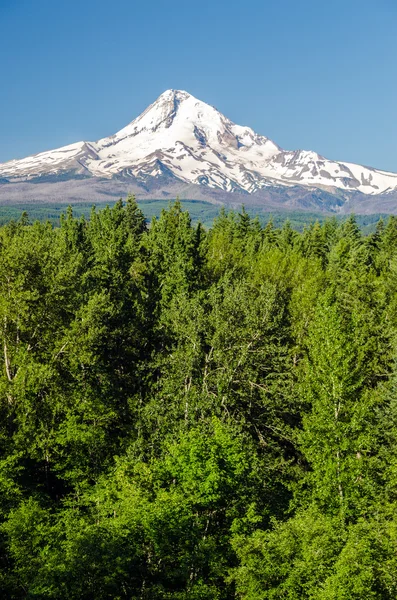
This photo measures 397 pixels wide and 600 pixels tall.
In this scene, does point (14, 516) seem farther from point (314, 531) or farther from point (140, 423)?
point (314, 531)

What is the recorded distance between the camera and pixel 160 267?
4262 centimetres

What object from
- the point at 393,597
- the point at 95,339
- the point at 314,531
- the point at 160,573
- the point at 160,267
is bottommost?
the point at 160,573

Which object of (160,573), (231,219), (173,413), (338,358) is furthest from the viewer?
(231,219)

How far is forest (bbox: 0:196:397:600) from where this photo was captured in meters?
17.7

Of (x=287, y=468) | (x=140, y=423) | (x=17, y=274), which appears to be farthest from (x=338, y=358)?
(x=17, y=274)

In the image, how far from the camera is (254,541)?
1856 cm

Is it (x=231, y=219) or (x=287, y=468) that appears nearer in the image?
(x=287, y=468)

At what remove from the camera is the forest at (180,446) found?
17688mm

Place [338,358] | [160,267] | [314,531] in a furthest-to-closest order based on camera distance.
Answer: [160,267], [338,358], [314,531]

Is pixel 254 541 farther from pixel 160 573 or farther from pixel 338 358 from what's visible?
pixel 338 358

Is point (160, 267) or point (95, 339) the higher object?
point (160, 267)

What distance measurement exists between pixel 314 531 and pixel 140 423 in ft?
39.6

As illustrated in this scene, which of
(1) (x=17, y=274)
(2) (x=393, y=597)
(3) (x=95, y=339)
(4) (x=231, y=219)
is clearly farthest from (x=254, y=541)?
(4) (x=231, y=219)

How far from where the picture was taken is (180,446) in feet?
71.4
